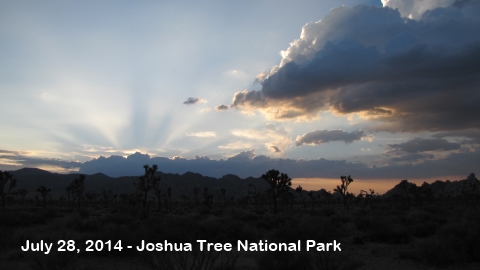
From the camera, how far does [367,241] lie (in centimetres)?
1728

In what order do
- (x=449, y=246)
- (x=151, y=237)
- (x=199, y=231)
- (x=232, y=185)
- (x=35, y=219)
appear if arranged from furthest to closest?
(x=232, y=185), (x=35, y=219), (x=199, y=231), (x=151, y=237), (x=449, y=246)

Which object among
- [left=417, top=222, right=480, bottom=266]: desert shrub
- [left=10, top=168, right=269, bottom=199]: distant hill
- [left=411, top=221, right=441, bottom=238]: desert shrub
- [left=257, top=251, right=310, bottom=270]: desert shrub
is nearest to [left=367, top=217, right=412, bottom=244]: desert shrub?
[left=411, top=221, right=441, bottom=238]: desert shrub

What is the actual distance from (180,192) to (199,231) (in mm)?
139476

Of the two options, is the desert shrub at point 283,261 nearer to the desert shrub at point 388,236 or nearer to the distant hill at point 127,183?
the desert shrub at point 388,236

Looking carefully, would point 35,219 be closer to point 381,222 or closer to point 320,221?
point 320,221

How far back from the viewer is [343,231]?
19.2 m

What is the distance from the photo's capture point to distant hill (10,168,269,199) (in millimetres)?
149500

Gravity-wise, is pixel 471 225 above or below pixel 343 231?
above

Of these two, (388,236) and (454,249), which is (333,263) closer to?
(454,249)

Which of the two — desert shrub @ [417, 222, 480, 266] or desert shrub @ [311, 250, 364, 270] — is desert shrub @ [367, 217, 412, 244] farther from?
desert shrub @ [311, 250, 364, 270]

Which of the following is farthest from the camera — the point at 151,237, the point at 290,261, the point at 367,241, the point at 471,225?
the point at 367,241

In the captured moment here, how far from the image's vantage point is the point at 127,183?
157750 mm

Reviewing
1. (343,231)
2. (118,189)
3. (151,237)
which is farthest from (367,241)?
(118,189)

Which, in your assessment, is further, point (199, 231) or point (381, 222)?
point (381, 222)
